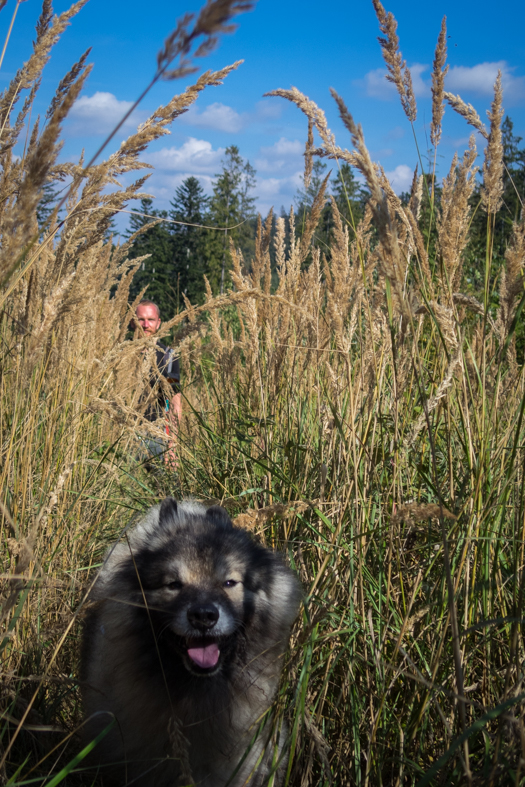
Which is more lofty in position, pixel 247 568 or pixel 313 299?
pixel 313 299

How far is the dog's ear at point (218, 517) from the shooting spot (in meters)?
2.38

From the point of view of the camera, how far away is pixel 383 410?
8.52ft

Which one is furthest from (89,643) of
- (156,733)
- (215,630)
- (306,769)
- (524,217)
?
(524,217)

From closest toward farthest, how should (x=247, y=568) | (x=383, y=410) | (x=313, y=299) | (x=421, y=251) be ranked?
(x=421, y=251) → (x=247, y=568) → (x=383, y=410) → (x=313, y=299)

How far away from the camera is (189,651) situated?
6.65 ft

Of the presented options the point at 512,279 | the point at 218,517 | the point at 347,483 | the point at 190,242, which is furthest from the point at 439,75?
the point at 190,242

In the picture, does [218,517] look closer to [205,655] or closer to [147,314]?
[205,655]

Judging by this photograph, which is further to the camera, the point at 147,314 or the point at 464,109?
the point at 147,314

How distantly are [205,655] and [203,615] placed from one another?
22 cm

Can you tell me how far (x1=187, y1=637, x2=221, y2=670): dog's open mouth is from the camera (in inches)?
79.1

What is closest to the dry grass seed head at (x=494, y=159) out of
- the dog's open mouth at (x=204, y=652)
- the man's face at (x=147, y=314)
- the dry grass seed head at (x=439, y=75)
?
the dry grass seed head at (x=439, y=75)

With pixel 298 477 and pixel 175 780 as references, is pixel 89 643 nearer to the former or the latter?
pixel 175 780

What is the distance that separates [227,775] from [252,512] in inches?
37.6

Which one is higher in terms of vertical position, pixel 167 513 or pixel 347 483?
pixel 347 483
